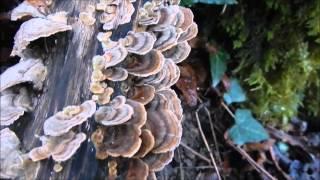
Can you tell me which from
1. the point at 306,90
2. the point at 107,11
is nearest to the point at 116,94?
the point at 107,11

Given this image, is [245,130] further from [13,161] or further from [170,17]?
[13,161]

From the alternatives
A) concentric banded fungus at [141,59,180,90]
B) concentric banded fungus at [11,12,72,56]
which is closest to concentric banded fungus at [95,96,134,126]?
concentric banded fungus at [141,59,180,90]

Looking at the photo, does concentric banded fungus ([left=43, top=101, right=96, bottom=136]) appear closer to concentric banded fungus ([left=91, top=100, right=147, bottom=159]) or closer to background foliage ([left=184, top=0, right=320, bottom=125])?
concentric banded fungus ([left=91, top=100, right=147, bottom=159])

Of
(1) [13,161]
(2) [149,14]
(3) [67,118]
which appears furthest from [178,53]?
(1) [13,161]

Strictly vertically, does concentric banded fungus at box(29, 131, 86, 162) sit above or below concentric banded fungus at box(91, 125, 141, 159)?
above

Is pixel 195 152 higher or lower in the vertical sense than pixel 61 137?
lower

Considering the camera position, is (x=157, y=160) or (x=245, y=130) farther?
(x=245, y=130)

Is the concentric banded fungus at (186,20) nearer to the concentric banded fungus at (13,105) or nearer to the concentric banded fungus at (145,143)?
the concentric banded fungus at (145,143)
